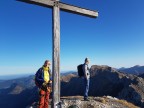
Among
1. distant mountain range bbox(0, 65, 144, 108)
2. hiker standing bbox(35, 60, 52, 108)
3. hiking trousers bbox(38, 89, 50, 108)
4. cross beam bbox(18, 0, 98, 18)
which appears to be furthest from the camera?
distant mountain range bbox(0, 65, 144, 108)

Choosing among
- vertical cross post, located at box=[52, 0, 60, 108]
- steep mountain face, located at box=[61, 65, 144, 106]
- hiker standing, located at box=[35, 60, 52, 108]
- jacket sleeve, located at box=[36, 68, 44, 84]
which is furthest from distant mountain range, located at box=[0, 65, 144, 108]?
vertical cross post, located at box=[52, 0, 60, 108]

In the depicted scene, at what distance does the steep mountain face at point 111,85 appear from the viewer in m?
79.3

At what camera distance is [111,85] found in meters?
113

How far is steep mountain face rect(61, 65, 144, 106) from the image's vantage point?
260 feet

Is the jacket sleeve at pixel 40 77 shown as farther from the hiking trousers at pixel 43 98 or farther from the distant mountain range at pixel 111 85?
the distant mountain range at pixel 111 85

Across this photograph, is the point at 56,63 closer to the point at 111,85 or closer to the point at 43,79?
the point at 43,79

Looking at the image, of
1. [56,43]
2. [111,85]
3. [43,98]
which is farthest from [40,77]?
[111,85]

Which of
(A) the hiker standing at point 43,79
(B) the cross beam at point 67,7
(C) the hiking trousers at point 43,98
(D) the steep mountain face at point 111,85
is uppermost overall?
(B) the cross beam at point 67,7

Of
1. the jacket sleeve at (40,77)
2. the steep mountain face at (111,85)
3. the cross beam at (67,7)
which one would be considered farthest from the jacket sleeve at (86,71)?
the steep mountain face at (111,85)

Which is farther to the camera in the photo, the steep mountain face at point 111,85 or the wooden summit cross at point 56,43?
the steep mountain face at point 111,85

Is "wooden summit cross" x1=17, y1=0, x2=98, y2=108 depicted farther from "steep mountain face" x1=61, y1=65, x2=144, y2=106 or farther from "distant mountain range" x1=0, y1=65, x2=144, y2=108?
"steep mountain face" x1=61, y1=65, x2=144, y2=106

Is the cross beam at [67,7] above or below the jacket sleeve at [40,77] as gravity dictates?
above

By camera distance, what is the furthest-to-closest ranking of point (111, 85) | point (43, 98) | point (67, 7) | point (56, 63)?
point (111, 85) < point (43, 98) < point (67, 7) < point (56, 63)

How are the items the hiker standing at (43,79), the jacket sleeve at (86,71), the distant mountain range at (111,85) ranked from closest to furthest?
the hiker standing at (43,79) → the jacket sleeve at (86,71) → the distant mountain range at (111,85)
